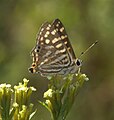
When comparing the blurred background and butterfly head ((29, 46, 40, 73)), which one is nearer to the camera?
butterfly head ((29, 46, 40, 73))

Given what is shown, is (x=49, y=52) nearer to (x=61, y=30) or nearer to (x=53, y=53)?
(x=53, y=53)

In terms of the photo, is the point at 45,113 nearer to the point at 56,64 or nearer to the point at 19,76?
Answer: the point at 19,76

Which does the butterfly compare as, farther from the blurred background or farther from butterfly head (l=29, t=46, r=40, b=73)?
the blurred background

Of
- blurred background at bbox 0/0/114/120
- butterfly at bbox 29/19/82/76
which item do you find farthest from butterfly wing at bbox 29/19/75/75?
blurred background at bbox 0/0/114/120

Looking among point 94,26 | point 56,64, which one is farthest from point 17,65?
point 56,64

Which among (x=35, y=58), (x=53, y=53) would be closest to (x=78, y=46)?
(x=53, y=53)
